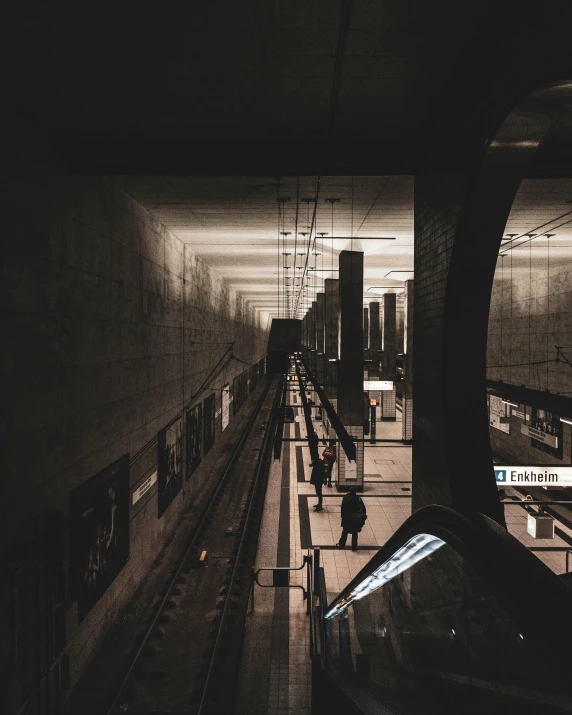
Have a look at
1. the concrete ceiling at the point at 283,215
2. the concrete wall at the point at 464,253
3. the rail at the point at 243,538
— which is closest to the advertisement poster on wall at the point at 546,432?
the concrete ceiling at the point at 283,215

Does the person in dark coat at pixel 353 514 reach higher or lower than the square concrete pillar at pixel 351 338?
lower

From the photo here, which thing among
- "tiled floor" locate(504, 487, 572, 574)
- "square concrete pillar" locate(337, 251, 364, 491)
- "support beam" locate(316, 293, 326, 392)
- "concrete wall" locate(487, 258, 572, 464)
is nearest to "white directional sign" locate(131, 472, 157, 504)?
"square concrete pillar" locate(337, 251, 364, 491)

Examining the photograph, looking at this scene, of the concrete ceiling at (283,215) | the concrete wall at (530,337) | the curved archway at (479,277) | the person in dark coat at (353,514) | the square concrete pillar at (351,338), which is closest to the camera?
Result: the curved archway at (479,277)

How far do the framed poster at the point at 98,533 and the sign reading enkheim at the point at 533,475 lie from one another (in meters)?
4.58

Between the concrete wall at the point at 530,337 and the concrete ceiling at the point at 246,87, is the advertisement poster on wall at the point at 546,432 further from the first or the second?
the concrete ceiling at the point at 246,87

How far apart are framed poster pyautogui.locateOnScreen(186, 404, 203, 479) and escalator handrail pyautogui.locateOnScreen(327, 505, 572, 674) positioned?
9.91 meters

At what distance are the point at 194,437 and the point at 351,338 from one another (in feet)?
15.0

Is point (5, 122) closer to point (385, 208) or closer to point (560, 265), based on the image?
point (385, 208)

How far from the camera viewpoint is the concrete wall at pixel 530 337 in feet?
40.1

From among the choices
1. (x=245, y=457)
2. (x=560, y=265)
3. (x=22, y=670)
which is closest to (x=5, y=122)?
(x=22, y=670)

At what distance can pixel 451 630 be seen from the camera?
9.66ft

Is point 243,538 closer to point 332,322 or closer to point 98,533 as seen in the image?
point 98,533

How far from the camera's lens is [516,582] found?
1.81 metres

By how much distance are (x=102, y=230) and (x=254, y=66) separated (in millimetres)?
3427
